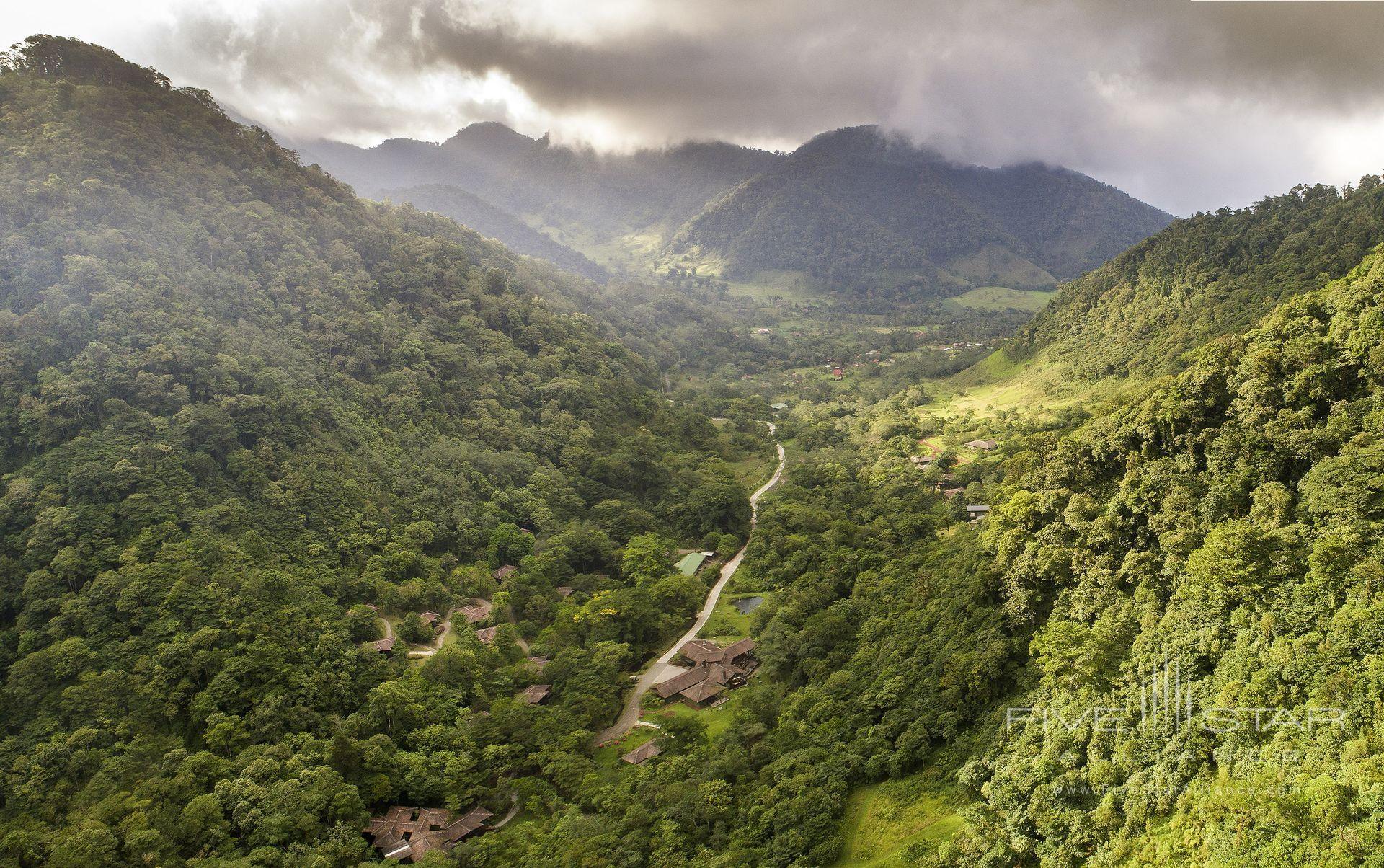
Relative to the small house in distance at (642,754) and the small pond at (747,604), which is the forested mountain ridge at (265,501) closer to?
the small house in distance at (642,754)

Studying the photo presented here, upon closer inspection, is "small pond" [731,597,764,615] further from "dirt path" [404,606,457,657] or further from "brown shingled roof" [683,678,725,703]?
"dirt path" [404,606,457,657]

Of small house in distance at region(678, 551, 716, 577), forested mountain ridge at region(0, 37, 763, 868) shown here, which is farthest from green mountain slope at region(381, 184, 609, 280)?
small house in distance at region(678, 551, 716, 577)

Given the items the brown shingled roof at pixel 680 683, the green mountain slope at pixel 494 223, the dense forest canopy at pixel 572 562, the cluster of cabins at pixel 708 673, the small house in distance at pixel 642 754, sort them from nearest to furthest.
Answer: the dense forest canopy at pixel 572 562 < the small house in distance at pixel 642 754 < the cluster of cabins at pixel 708 673 < the brown shingled roof at pixel 680 683 < the green mountain slope at pixel 494 223

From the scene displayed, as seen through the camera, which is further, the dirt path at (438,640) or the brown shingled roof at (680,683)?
the dirt path at (438,640)

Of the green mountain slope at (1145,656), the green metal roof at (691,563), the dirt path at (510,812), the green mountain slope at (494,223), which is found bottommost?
the dirt path at (510,812)

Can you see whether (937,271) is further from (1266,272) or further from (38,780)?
(38,780)

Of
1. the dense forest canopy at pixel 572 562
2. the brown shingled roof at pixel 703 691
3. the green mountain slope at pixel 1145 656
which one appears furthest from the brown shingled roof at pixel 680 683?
the green mountain slope at pixel 1145 656
